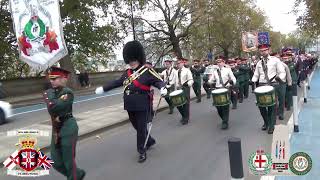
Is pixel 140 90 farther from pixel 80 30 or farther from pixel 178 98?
pixel 80 30

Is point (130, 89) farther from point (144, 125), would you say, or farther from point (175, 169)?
point (175, 169)

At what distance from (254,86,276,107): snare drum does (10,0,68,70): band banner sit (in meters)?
5.43

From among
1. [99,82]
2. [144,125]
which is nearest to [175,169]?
[144,125]

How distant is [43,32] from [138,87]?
5538 millimetres

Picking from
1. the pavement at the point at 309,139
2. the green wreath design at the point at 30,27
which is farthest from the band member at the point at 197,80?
the green wreath design at the point at 30,27

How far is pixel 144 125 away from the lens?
8227mm

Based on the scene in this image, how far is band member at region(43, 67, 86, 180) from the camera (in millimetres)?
5961

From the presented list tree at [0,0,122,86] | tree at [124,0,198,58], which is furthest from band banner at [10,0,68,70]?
tree at [124,0,198,58]

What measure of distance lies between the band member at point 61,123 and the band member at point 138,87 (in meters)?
1.90

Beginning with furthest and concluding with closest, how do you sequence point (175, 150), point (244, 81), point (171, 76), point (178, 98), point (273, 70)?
point (244, 81), point (171, 76), point (178, 98), point (273, 70), point (175, 150)

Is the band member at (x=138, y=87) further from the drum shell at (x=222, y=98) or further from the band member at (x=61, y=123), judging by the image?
the drum shell at (x=222, y=98)

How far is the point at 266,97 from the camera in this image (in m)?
9.91
